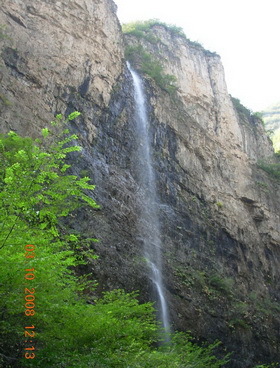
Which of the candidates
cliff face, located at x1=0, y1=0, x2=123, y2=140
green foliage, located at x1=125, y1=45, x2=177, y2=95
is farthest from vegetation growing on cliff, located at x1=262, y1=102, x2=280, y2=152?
cliff face, located at x1=0, y1=0, x2=123, y2=140

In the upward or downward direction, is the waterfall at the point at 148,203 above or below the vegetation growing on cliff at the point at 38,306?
above

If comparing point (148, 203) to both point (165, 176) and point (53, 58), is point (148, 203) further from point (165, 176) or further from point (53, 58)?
point (53, 58)

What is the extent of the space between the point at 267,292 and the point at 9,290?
19.8 m

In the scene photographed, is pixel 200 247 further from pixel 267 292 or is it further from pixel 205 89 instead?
pixel 205 89

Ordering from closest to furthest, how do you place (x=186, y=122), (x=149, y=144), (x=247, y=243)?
1. (x=149, y=144)
2. (x=247, y=243)
3. (x=186, y=122)

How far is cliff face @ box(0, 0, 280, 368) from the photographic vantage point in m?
15.2

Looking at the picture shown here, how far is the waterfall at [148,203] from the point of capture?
14.9 m

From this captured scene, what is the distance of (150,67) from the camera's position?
85.3ft

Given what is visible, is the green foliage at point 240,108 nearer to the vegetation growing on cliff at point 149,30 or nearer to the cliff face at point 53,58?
the vegetation growing on cliff at point 149,30

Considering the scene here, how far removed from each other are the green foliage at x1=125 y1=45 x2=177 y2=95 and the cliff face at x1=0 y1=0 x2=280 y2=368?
3.57 ft

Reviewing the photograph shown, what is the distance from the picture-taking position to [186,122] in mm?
24844

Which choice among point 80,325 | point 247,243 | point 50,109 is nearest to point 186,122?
point 247,243

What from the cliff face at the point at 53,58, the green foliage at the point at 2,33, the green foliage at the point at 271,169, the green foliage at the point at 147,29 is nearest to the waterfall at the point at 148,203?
the cliff face at the point at 53,58
